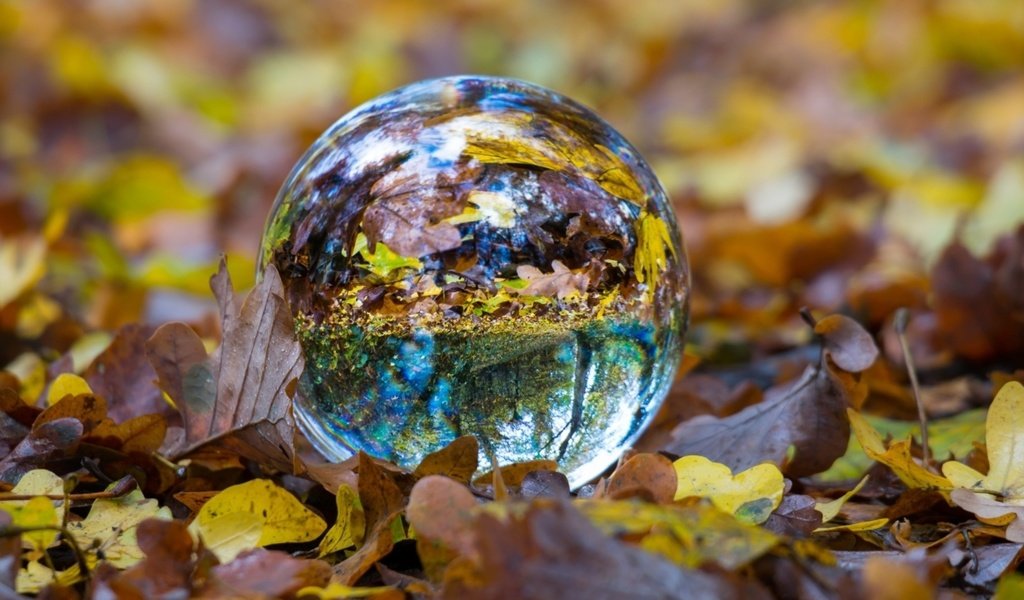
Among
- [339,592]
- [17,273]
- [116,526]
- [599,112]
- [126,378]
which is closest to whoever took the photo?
[339,592]

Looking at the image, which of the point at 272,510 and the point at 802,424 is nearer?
the point at 272,510

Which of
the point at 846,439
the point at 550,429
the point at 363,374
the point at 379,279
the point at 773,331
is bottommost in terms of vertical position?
the point at 773,331

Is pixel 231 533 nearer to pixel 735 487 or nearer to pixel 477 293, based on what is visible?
pixel 477 293

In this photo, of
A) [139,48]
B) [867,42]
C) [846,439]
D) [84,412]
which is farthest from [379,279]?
[867,42]

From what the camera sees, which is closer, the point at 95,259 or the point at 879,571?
the point at 879,571

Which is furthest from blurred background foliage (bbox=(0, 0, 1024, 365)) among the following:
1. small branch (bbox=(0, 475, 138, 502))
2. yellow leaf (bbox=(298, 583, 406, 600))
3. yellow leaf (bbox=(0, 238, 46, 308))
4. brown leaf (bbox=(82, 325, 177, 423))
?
yellow leaf (bbox=(298, 583, 406, 600))

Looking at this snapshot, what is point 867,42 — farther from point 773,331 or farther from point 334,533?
point 334,533

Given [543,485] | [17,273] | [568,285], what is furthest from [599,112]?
[543,485]

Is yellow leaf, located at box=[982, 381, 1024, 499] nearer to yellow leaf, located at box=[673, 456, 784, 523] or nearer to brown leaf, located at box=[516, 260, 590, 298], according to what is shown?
yellow leaf, located at box=[673, 456, 784, 523]
